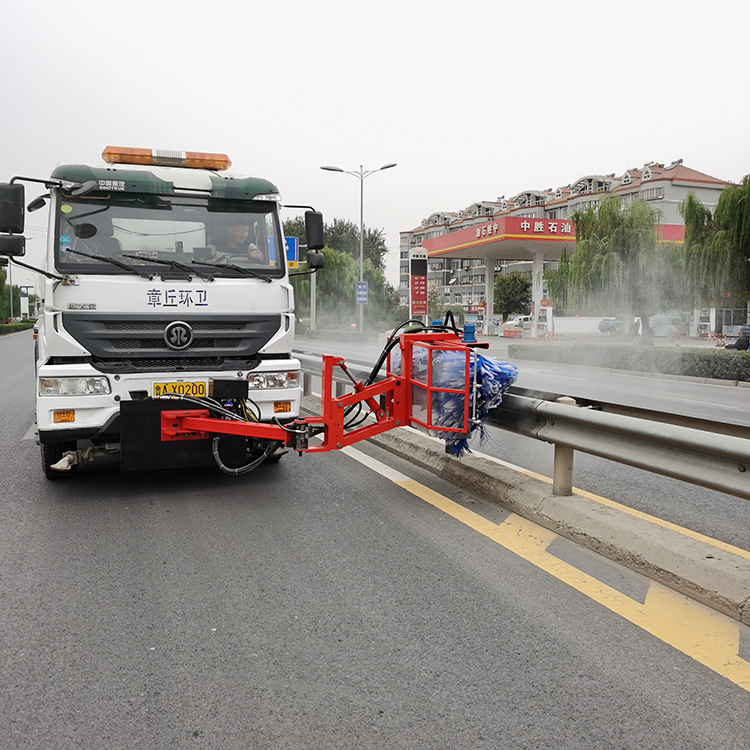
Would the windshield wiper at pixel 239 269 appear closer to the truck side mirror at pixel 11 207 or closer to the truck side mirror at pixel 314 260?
the truck side mirror at pixel 314 260

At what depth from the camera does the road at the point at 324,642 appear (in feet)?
8.30

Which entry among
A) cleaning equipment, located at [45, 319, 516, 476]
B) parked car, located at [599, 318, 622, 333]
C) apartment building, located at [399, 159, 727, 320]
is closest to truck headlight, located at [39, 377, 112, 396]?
cleaning equipment, located at [45, 319, 516, 476]

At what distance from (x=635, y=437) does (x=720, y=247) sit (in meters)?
19.3

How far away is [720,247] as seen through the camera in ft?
68.9

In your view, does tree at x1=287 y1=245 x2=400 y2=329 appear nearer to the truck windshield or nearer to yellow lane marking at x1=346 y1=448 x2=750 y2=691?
the truck windshield

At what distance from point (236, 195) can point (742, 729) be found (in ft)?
17.1

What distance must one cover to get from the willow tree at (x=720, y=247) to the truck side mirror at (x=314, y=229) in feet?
58.2

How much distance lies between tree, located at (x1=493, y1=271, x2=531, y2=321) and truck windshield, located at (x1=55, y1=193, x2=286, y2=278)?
248ft

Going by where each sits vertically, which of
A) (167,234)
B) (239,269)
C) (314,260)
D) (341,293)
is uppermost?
(341,293)

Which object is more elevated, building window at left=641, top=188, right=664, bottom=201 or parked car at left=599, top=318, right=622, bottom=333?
building window at left=641, top=188, right=664, bottom=201

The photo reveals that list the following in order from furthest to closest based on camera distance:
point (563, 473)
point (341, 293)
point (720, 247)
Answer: point (341, 293)
point (720, 247)
point (563, 473)

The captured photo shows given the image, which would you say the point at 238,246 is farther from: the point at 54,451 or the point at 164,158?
the point at 54,451

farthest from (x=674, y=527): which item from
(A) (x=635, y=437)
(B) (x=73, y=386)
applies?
(B) (x=73, y=386)

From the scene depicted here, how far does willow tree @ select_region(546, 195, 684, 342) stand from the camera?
24719 mm
